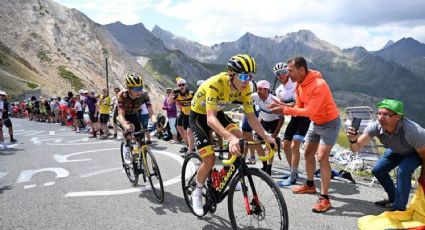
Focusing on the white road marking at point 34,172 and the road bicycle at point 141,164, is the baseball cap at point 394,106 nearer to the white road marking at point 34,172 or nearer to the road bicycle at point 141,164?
the road bicycle at point 141,164

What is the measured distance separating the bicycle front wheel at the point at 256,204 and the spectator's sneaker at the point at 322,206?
167 centimetres

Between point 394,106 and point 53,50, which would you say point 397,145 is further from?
point 53,50

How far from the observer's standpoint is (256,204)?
15.9ft

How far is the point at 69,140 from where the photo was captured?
662 inches

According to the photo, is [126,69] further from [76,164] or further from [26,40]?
[76,164]

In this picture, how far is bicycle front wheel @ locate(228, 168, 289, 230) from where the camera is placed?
14.7 ft

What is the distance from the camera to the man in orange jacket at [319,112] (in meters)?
6.21

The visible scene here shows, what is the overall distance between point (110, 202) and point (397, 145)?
17.5ft

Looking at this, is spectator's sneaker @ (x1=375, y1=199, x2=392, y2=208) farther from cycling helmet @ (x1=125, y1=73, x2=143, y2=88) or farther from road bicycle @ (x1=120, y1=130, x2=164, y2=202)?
cycling helmet @ (x1=125, y1=73, x2=143, y2=88)

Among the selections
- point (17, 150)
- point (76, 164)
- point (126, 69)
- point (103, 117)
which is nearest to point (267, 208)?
point (76, 164)

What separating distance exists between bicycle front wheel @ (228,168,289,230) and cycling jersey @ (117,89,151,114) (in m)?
3.99

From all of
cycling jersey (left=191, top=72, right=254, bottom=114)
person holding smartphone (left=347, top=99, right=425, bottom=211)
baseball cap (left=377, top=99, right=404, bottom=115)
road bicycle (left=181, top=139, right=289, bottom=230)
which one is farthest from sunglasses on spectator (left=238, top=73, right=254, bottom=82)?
baseball cap (left=377, top=99, right=404, bottom=115)

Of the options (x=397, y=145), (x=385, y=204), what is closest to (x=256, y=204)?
(x=397, y=145)

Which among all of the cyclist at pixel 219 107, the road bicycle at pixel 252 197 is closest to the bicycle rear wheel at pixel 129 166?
the cyclist at pixel 219 107
